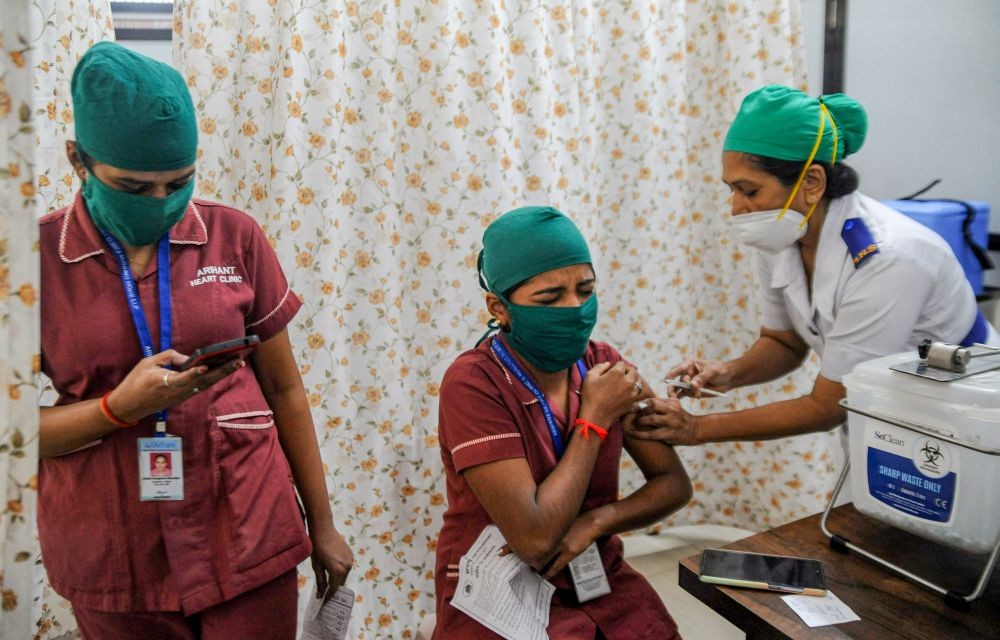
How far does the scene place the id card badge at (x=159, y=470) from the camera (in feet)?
3.85

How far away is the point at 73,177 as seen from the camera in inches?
77.3

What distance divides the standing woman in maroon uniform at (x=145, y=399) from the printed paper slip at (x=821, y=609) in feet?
2.82

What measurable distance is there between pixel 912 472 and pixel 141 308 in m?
1.26

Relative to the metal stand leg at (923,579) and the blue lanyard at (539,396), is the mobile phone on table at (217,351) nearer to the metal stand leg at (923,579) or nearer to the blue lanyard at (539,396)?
the blue lanyard at (539,396)

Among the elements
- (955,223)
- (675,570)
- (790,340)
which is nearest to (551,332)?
(790,340)

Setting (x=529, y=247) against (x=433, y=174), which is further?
(x=433, y=174)

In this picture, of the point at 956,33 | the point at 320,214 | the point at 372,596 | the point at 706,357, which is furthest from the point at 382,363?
the point at 956,33

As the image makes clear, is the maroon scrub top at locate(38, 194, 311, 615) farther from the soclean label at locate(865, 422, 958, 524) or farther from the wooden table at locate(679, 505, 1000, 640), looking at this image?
the soclean label at locate(865, 422, 958, 524)

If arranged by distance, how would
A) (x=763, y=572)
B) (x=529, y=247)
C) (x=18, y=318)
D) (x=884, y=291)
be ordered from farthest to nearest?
(x=884, y=291) < (x=529, y=247) < (x=763, y=572) < (x=18, y=318)

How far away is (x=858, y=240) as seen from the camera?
1.62m

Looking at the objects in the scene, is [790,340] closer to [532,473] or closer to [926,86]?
[532,473]

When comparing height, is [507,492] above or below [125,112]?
below

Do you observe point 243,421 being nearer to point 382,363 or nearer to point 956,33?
point 382,363

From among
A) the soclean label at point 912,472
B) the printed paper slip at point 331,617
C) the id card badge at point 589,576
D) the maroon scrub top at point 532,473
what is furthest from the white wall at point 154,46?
the soclean label at point 912,472
